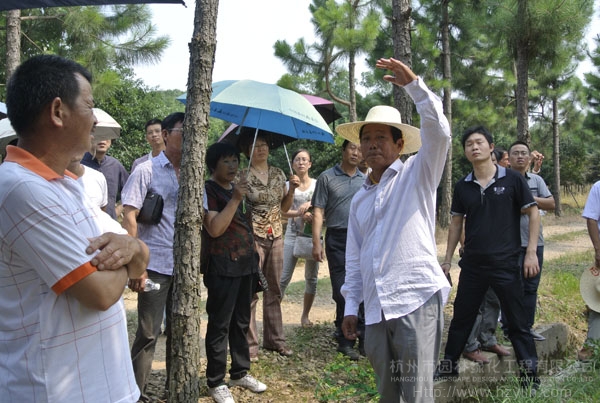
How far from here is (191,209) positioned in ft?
10.3

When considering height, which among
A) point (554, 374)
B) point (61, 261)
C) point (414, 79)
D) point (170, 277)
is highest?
point (414, 79)

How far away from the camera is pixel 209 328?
12.7ft

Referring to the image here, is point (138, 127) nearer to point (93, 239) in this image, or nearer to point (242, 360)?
point (242, 360)

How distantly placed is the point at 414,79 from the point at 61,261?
176 centimetres

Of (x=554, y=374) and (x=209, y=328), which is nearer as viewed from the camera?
A: (x=209, y=328)

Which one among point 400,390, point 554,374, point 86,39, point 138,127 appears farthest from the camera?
point 138,127

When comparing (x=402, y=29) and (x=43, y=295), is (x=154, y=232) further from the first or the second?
(x=402, y=29)

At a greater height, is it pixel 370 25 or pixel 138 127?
pixel 370 25

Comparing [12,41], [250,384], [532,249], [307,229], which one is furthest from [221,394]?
[12,41]

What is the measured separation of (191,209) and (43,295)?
1.65 metres

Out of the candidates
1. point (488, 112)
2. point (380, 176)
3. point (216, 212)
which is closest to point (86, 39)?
point (216, 212)

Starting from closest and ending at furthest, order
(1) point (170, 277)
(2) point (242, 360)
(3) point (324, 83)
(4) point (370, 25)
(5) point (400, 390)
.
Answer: (5) point (400, 390) → (1) point (170, 277) → (2) point (242, 360) → (4) point (370, 25) → (3) point (324, 83)

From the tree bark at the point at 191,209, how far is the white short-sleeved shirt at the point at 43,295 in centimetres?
154

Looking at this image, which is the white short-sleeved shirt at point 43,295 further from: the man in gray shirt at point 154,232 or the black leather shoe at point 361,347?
the black leather shoe at point 361,347
